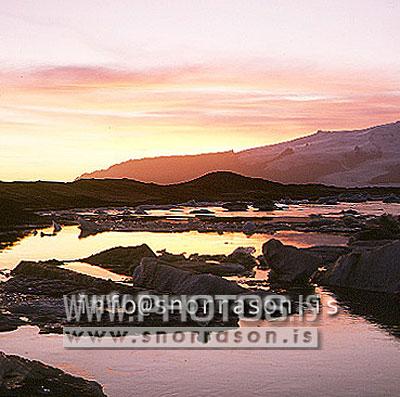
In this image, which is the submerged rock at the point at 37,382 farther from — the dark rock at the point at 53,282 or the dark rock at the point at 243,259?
the dark rock at the point at 243,259

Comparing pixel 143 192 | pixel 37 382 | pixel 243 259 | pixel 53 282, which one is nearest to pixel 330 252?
pixel 243 259

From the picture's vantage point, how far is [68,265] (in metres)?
19.0

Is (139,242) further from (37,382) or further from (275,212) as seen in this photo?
(275,212)

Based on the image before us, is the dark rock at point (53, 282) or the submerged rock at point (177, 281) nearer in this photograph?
the submerged rock at point (177, 281)

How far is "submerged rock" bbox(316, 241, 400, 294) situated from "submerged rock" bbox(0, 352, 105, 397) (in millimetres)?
8629

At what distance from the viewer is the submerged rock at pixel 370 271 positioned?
14930 mm

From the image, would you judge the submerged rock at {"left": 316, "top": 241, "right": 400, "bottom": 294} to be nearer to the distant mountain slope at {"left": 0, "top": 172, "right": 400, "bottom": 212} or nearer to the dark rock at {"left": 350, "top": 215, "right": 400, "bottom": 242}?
the dark rock at {"left": 350, "top": 215, "right": 400, "bottom": 242}

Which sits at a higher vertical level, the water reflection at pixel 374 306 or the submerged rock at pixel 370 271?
the submerged rock at pixel 370 271

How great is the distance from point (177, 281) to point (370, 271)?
171 inches

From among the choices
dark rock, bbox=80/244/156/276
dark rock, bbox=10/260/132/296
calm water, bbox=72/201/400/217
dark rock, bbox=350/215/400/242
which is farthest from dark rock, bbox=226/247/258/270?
calm water, bbox=72/201/400/217

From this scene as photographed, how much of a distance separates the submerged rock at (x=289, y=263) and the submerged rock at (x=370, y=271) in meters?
0.37

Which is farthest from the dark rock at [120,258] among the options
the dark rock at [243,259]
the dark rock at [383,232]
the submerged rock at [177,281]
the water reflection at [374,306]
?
the dark rock at [383,232]

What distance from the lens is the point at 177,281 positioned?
14203mm

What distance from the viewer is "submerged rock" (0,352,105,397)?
7.42 meters
